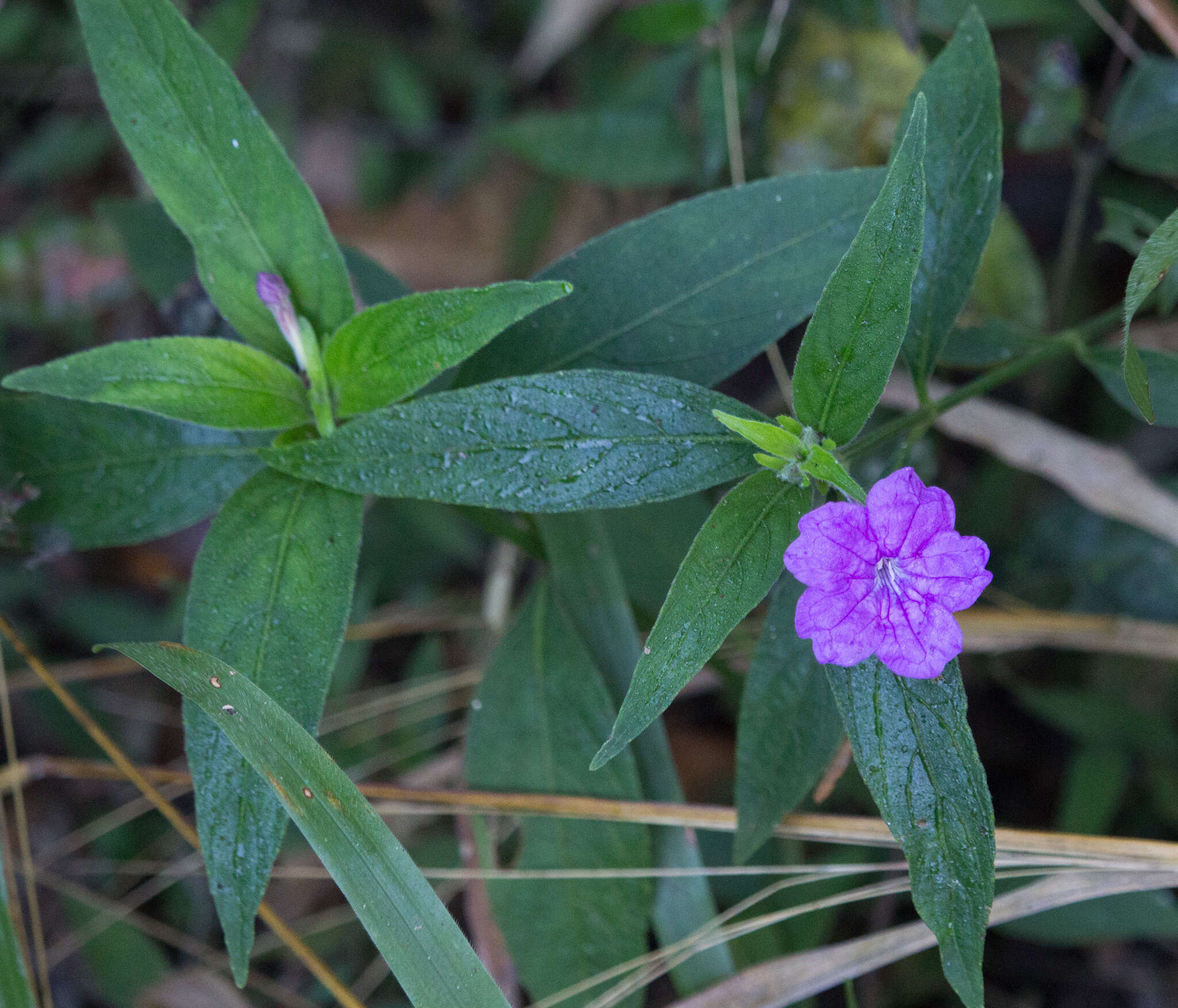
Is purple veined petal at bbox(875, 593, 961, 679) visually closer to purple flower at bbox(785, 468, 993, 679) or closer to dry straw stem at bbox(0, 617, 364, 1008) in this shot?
purple flower at bbox(785, 468, 993, 679)

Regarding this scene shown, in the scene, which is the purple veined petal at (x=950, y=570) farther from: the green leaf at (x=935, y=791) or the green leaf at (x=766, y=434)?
the green leaf at (x=766, y=434)

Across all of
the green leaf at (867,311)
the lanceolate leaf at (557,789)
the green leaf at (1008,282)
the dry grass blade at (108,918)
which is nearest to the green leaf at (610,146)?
the green leaf at (1008,282)

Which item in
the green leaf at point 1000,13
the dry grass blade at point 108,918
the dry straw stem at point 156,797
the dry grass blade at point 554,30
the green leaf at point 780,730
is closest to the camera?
the green leaf at point 780,730

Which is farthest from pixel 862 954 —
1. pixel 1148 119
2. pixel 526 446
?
pixel 1148 119

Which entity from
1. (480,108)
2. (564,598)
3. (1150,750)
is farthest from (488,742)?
(480,108)

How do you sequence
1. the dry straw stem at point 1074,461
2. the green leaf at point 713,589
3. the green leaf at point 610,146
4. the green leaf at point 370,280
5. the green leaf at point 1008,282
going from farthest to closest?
the green leaf at point 610,146 < the green leaf at point 1008,282 < the dry straw stem at point 1074,461 < the green leaf at point 370,280 < the green leaf at point 713,589

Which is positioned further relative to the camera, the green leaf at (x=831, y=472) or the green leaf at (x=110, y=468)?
the green leaf at (x=110, y=468)

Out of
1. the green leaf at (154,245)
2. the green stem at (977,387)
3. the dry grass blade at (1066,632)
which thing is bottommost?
the dry grass blade at (1066,632)

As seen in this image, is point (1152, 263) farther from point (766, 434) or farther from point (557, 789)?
point (557, 789)

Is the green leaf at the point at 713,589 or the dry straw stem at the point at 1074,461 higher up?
the green leaf at the point at 713,589
